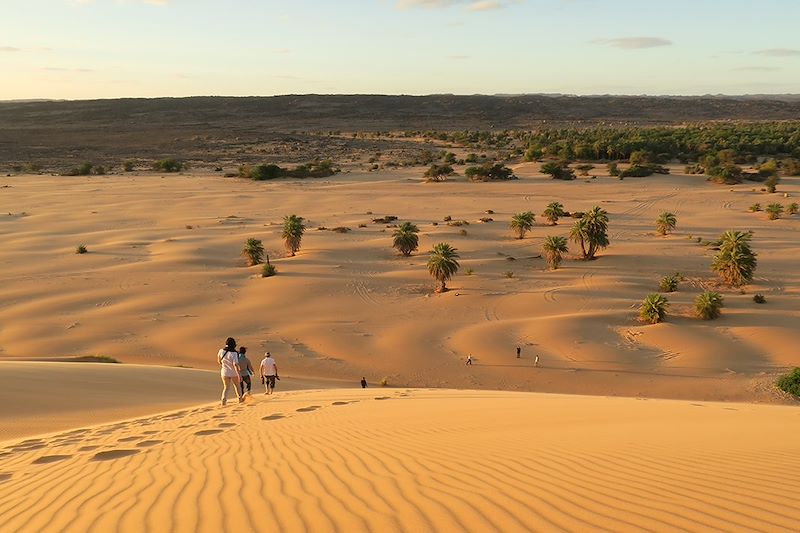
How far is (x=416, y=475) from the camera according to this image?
641 centimetres

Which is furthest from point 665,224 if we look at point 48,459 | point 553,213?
point 48,459

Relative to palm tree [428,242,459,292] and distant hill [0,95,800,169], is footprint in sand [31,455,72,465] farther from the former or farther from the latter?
distant hill [0,95,800,169]

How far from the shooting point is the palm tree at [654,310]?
27.2 metres

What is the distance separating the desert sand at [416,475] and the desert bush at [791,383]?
10.4 m

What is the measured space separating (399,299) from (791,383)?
16.0 metres

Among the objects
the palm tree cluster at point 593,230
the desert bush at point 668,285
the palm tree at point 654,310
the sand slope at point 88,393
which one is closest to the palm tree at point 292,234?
the palm tree cluster at point 593,230

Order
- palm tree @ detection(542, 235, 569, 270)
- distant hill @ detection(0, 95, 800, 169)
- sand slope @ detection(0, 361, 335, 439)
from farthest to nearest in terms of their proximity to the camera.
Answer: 1. distant hill @ detection(0, 95, 800, 169)
2. palm tree @ detection(542, 235, 569, 270)
3. sand slope @ detection(0, 361, 335, 439)

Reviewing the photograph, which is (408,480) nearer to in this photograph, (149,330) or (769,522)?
(769,522)

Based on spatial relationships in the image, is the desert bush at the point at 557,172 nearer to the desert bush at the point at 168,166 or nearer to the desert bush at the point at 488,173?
the desert bush at the point at 488,173

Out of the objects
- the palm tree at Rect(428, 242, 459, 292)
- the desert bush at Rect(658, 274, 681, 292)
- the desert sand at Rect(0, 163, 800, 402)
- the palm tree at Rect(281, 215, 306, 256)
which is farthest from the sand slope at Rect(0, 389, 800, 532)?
the palm tree at Rect(281, 215, 306, 256)

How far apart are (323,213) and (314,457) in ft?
150

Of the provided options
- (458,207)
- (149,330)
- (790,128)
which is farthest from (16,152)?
(790,128)

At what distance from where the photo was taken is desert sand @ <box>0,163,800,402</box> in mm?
24125

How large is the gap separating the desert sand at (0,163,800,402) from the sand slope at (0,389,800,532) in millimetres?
12962
